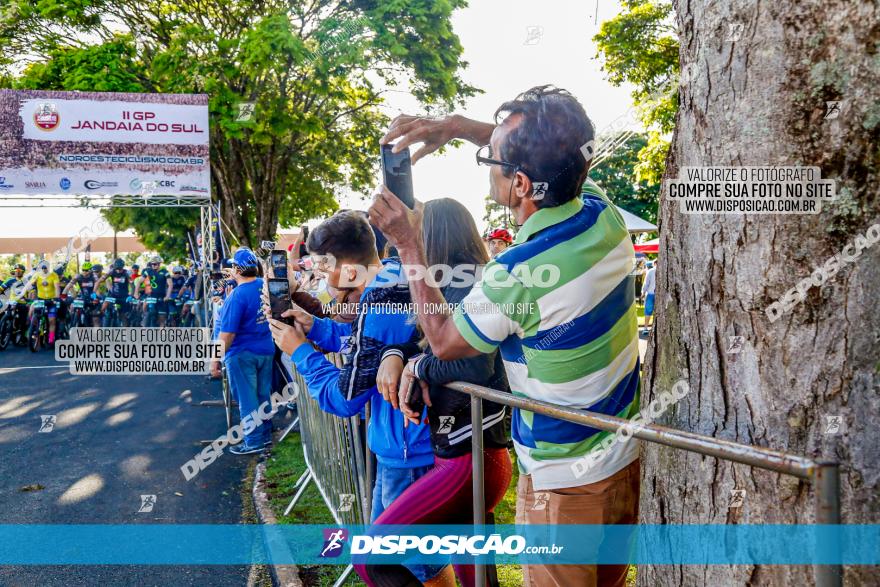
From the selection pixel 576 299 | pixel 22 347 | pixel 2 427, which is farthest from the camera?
pixel 22 347

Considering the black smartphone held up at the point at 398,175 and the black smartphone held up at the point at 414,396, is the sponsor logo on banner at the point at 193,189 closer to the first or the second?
the black smartphone held up at the point at 414,396

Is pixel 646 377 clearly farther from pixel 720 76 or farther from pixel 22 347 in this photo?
pixel 22 347

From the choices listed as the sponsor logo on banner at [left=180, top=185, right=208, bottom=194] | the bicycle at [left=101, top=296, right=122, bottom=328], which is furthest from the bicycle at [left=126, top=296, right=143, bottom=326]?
the sponsor logo on banner at [left=180, top=185, right=208, bottom=194]

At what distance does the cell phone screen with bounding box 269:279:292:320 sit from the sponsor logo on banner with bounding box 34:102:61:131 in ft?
45.9

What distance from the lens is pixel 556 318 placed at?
1763 mm

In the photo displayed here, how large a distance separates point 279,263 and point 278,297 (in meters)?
0.20

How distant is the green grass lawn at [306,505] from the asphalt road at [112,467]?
31 centimetres

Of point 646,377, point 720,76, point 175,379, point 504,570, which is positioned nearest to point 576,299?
point 646,377

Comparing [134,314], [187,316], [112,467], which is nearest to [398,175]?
[112,467]

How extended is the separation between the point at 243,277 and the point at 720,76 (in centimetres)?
629

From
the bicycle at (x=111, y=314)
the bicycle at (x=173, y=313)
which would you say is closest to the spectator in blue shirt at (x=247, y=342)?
the bicycle at (x=173, y=313)

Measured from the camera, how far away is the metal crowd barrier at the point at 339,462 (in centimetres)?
345

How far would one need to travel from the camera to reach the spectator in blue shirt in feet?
23.0

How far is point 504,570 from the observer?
3.91m
